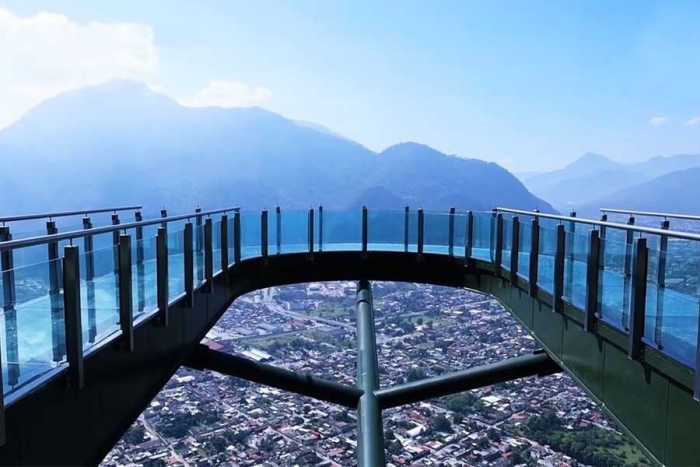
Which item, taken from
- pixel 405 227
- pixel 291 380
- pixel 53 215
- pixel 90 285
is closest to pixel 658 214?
pixel 405 227

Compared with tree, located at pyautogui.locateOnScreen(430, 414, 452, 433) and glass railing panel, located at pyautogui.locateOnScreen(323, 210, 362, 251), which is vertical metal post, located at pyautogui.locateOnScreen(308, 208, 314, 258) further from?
tree, located at pyautogui.locateOnScreen(430, 414, 452, 433)

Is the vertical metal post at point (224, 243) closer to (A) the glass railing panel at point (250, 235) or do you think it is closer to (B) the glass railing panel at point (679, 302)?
(A) the glass railing panel at point (250, 235)

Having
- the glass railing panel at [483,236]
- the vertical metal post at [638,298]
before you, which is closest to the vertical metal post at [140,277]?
the vertical metal post at [638,298]

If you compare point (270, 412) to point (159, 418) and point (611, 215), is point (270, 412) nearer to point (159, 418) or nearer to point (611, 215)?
point (159, 418)

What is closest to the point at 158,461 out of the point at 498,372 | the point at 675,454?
the point at 498,372

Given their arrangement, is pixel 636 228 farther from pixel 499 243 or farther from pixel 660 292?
pixel 499 243

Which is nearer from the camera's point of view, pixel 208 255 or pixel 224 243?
pixel 208 255
